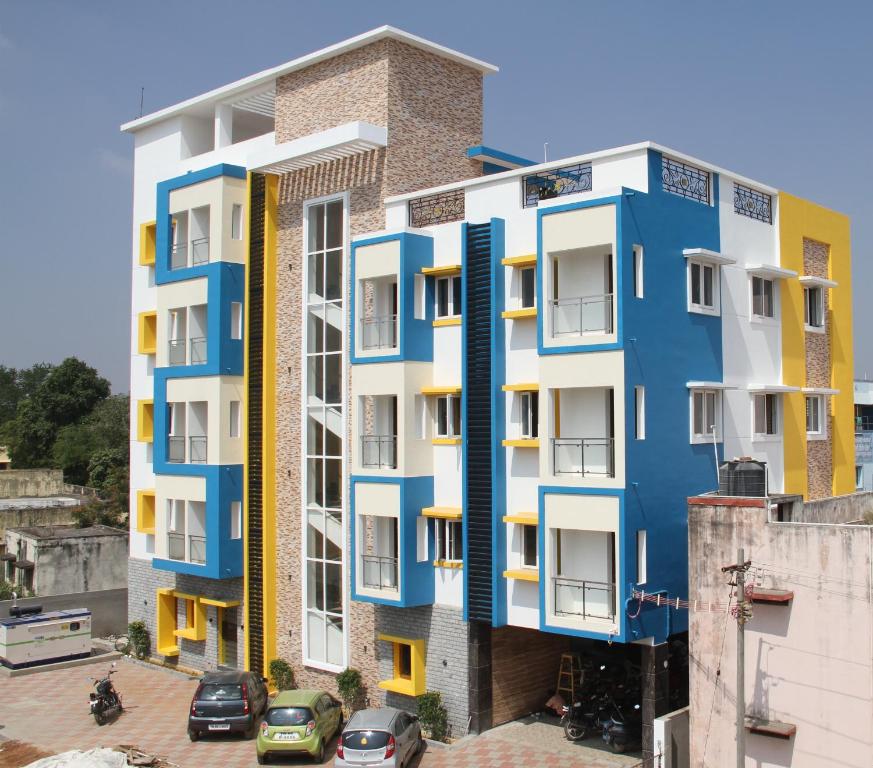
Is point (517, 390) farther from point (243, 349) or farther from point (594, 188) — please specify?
point (243, 349)

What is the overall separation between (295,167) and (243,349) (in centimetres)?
458

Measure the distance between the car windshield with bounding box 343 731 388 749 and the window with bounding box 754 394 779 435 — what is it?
32.4 ft

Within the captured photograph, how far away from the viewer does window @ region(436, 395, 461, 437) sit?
1973 cm

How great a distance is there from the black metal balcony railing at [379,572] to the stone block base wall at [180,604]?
17.1 ft

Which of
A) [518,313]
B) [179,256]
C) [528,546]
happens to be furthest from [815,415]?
[179,256]

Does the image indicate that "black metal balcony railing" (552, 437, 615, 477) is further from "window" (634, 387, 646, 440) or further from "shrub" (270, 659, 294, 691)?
"shrub" (270, 659, 294, 691)

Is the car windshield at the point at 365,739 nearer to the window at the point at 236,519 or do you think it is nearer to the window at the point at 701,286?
the window at the point at 236,519

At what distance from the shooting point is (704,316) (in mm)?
18828

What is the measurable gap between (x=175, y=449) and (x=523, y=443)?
10.8m

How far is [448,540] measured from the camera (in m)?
19.5

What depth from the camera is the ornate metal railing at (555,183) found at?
717 inches

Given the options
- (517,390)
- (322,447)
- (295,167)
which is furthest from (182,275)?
(517,390)

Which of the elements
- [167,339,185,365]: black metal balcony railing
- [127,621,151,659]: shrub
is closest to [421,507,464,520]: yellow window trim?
[167,339,185,365]: black metal balcony railing

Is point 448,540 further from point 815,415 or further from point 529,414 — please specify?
point 815,415
